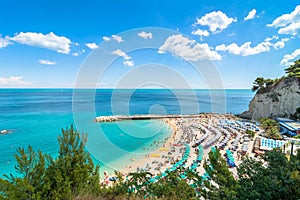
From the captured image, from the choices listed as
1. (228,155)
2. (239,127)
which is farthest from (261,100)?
(228,155)

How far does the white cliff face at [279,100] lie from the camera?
2623 cm

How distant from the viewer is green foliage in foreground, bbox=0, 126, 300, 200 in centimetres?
391

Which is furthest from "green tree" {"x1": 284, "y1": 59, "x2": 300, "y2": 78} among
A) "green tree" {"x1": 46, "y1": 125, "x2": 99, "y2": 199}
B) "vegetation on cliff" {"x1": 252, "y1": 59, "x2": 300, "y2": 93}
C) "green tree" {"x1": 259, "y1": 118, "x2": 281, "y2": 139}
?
"green tree" {"x1": 46, "y1": 125, "x2": 99, "y2": 199}

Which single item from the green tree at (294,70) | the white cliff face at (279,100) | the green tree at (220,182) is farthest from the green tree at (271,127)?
the green tree at (220,182)

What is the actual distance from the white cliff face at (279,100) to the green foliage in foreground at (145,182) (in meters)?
27.9

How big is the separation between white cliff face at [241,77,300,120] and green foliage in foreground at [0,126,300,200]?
27.9 m

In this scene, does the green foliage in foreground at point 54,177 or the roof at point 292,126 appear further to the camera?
the roof at point 292,126

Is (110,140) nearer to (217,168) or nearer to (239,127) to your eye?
(239,127)

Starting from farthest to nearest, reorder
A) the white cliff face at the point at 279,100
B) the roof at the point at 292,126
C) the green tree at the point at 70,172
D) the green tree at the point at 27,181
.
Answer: the white cliff face at the point at 279,100, the roof at the point at 292,126, the green tree at the point at 70,172, the green tree at the point at 27,181

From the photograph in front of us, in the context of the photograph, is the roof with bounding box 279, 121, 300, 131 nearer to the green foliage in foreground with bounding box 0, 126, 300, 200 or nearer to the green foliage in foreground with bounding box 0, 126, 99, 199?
the green foliage in foreground with bounding box 0, 126, 300, 200

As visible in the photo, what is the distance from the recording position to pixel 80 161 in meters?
7.18

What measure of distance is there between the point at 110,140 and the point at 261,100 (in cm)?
2941

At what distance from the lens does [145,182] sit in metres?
6.17

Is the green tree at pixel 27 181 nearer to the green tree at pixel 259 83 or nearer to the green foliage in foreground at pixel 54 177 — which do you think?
the green foliage in foreground at pixel 54 177
